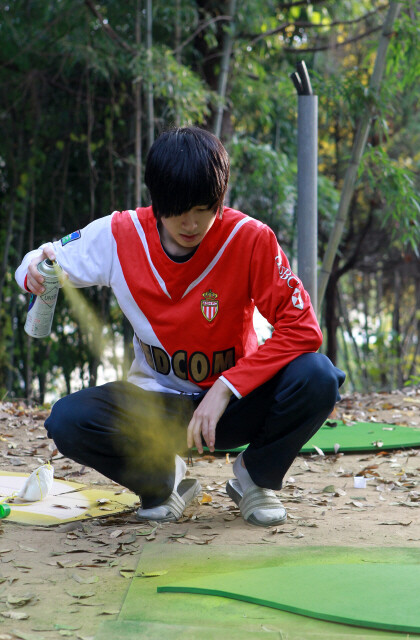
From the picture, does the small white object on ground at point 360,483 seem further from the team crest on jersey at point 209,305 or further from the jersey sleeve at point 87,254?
the jersey sleeve at point 87,254

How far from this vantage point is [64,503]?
7.66 feet

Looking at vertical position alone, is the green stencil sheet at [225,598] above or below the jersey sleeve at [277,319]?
below

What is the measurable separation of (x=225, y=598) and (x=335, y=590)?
0.23 metres

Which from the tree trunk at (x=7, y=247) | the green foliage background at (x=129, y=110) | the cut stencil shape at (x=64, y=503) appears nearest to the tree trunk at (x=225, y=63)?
the green foliage background at (x=129, y=110)

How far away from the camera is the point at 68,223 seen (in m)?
5.51

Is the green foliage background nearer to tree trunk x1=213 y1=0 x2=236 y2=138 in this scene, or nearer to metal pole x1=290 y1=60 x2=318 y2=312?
tree trunk x1=213 y1=0 x2=236 y2=138

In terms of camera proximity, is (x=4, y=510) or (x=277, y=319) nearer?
(x=277, y=319)

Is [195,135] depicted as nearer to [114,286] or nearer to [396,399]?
[114,286]

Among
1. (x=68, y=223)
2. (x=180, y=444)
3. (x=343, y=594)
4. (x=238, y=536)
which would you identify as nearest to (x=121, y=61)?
(x=68, y=223)

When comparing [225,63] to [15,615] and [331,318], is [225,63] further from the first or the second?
[15,615]

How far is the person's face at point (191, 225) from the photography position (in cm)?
189

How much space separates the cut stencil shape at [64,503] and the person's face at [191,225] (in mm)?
861

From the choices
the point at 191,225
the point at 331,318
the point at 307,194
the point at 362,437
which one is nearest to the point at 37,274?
the point at 191,225

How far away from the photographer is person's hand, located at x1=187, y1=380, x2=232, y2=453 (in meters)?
1.90
